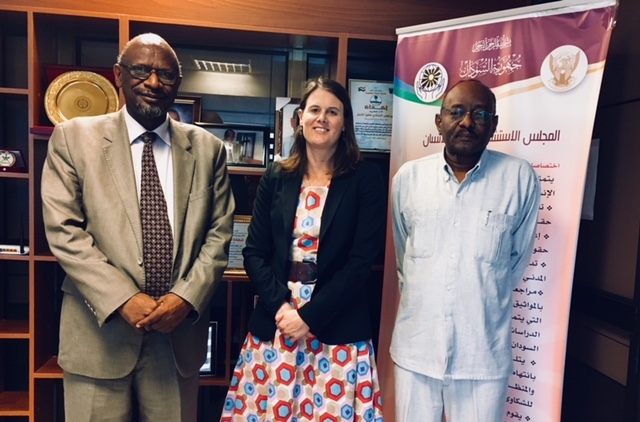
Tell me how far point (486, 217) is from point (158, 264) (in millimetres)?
1065

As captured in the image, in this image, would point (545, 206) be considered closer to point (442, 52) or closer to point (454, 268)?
point (454, 268)

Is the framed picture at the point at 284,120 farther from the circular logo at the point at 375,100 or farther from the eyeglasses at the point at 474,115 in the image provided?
the eyeglasses at the point at 474,115

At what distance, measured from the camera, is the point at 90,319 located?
1.44 meters

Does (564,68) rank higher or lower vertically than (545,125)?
higher

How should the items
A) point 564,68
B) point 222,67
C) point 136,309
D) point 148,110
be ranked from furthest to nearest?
point 222,67 < point 564,68 < point 148,110 < point 136,309

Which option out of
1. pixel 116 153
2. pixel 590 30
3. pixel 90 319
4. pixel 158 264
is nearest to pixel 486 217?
pixel 590 30

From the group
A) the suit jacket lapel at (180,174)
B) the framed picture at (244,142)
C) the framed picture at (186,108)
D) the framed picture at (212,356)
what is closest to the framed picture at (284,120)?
the framed picture at (244,142)

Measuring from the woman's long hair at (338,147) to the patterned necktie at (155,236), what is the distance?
0.45 m

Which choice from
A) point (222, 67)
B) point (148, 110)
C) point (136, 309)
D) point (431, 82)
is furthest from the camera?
point (222, 67)

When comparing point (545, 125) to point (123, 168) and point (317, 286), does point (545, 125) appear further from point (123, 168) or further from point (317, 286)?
point (123, 168)

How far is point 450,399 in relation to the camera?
1.48 metres

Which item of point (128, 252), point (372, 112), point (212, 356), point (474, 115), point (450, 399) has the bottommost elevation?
point (212, 356)

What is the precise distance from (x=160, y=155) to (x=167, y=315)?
0.53m

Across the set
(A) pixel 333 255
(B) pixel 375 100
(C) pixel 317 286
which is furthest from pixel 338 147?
(B) pixel 375 100
